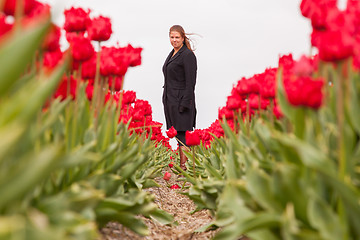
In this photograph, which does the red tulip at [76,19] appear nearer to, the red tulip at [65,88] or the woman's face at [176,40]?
the red tulip at [65,88]

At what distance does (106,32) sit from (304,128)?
151 cm

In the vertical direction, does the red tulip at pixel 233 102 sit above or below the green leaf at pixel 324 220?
above

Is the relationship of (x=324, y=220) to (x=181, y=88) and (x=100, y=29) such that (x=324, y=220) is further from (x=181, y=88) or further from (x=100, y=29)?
(x=181, y=88)

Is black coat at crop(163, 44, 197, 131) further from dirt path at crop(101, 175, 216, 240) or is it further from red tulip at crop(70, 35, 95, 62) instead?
red tulip at crop(70, 35, 95, 62)

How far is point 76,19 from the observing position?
2438 millimetres

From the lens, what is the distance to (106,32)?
2.57m

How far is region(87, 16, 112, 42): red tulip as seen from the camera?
252 centimetres

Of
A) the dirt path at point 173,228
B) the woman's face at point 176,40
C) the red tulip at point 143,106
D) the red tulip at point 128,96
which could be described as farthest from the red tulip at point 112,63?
the woman's face at point 176,40

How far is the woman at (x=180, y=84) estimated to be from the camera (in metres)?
7.98

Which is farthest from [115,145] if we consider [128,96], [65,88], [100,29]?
[128,96]

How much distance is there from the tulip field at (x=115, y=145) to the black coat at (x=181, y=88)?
207 inches

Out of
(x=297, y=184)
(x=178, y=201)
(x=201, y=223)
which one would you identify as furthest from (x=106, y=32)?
(x=178, y=201)

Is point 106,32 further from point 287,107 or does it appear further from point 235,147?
point 287,107

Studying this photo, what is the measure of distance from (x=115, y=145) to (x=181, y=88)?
6.00m
